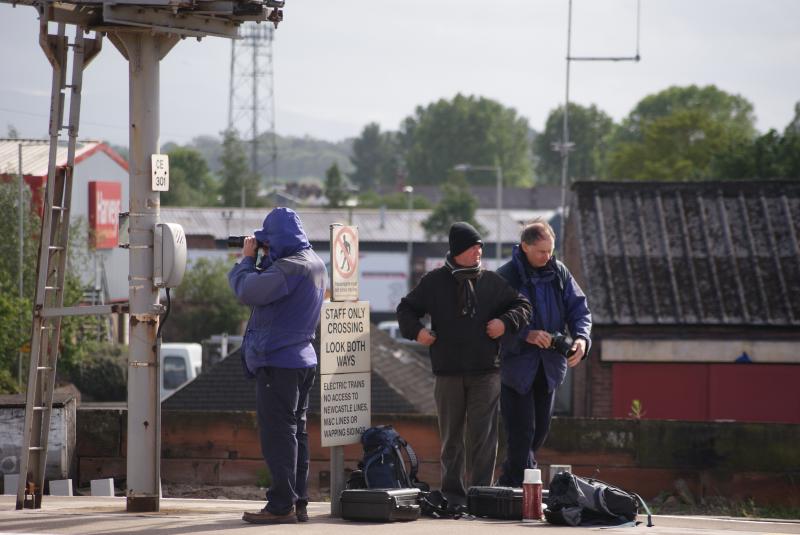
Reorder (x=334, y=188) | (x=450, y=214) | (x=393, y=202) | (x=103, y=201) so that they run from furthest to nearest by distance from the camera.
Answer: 1. (x=393, y=202)
2. (x=334, y=188)
3. (x=450, y=214)
4. (x=103, y=201)

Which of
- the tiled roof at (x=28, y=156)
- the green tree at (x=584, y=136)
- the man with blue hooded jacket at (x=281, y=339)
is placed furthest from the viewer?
the green tree at (x=584, y=136)

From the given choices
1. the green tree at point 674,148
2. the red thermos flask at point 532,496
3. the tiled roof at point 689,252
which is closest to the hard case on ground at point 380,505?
the red thermos flask at point 532,496

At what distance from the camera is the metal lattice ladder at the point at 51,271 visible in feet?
31.8

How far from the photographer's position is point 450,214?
108500mm

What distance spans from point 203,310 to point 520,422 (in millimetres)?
54682

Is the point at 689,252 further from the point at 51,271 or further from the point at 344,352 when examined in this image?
the point at 51,271

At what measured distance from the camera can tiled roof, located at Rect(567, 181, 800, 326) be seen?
25.5 metres

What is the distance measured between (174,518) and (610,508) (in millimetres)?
2725

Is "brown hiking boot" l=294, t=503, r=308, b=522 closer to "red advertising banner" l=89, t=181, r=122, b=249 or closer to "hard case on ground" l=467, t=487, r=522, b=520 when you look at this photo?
"hard case on ground" l=467, t=487, r=522, b=520

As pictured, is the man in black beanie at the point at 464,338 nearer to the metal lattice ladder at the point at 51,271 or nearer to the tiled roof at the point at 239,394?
the metal lattice ladder at the point at 51,271

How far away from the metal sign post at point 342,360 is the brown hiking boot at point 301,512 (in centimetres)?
40

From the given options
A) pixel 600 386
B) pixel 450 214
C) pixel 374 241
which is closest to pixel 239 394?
pixel 600 386

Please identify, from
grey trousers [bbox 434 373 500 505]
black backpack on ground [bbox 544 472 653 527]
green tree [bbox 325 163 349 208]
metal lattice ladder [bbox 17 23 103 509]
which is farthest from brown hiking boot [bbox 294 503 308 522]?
green tree [bbox 325 163 349 208]

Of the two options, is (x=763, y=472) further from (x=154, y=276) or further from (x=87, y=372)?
(x=87, y=372)
